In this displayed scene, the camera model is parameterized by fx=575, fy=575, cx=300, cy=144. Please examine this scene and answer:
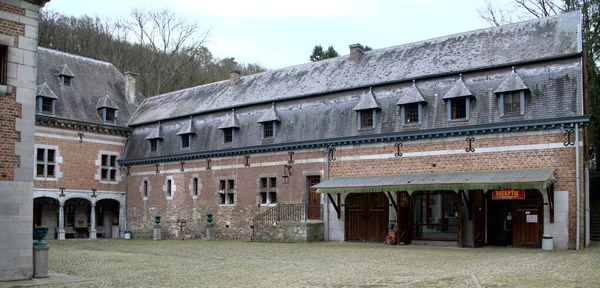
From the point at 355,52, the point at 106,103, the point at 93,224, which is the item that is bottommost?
the point at 93,224

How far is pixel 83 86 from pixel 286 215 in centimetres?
1511

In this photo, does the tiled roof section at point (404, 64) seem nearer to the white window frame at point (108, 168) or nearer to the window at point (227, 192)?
the white window frame at point (108, 168)

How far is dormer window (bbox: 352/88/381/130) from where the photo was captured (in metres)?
22.6

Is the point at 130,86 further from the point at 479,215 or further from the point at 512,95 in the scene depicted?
the point at 512,95

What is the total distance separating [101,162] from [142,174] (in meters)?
2.25

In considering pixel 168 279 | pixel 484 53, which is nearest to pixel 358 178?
pixel 484 53

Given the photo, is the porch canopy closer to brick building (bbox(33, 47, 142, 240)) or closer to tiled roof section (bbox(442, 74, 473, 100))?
tiled roof section (bbox(442, 74, 473, 100))

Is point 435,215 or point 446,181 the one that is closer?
point 446,181

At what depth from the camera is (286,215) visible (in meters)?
24.6

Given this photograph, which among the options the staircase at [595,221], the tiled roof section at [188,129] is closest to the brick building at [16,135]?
the tiled roof section at [188,129]

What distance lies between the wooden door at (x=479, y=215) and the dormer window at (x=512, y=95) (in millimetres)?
2914

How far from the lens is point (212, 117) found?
28703 millimetres

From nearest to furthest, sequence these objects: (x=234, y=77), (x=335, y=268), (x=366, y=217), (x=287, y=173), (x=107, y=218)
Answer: (x=335, y=268), (x=366, y=217), (x=287, y=173), (x=234, y=77), (x=107, y=218)

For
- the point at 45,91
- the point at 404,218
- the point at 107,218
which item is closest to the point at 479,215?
the point at 404,218
